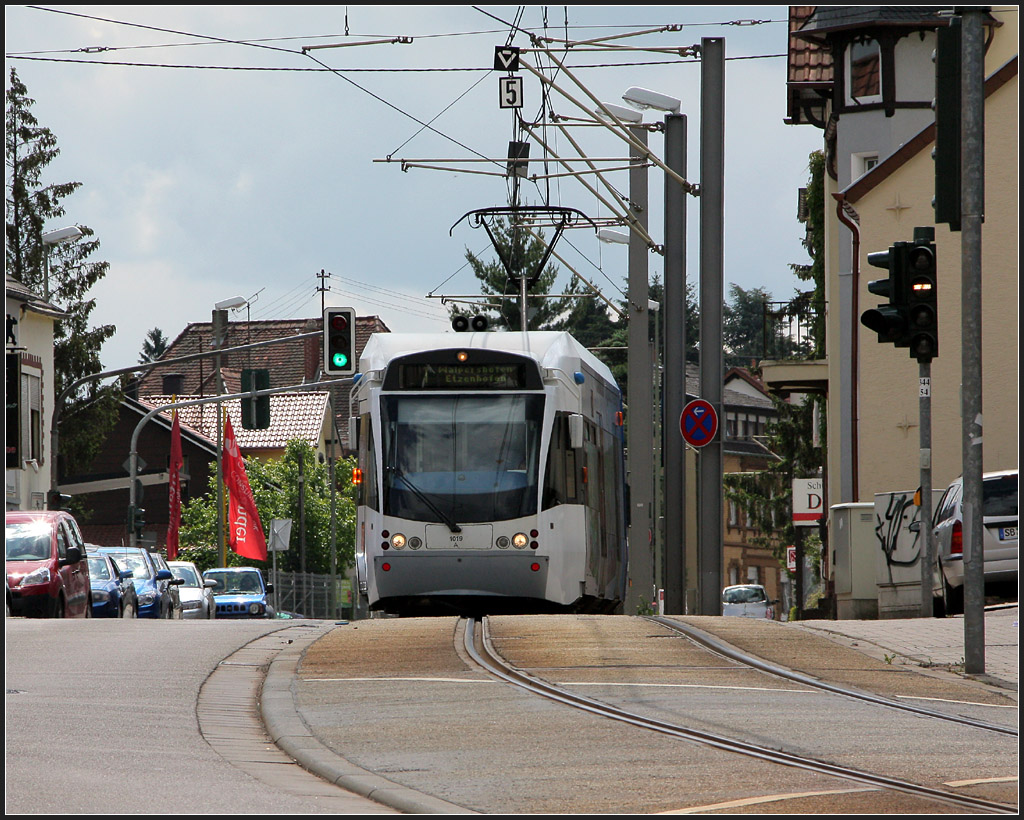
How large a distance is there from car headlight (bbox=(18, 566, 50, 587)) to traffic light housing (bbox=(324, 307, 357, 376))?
631cm

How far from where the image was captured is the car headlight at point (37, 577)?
2442 cm

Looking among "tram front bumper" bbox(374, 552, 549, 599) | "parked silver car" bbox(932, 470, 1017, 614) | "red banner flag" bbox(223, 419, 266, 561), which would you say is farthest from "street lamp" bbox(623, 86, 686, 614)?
"red banner flag" bbox(223, 419, 266, 561)

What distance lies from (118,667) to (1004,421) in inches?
696

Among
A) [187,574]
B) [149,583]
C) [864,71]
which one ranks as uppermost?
[864,71]

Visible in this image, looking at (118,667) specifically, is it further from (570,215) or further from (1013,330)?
(1013,330)

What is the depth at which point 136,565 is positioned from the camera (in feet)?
104

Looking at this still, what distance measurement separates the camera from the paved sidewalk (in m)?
15.0

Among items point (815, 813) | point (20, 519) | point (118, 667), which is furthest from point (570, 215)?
point (815, 813)

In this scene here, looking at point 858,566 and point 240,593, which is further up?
point 858,566

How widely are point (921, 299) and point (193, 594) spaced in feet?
71.3

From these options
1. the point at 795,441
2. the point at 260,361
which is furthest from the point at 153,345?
the point at 795,441

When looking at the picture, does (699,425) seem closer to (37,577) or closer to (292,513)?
(37,577)

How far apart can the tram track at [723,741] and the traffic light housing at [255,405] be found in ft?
83.3

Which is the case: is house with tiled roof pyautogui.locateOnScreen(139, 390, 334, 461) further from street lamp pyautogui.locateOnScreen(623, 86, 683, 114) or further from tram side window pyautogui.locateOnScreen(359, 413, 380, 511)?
tram side window pyautogui.locateOnScreen(359, 413, 380, 511)
